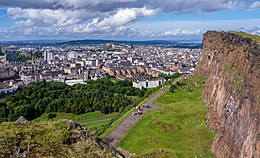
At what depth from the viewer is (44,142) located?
10.8 meters

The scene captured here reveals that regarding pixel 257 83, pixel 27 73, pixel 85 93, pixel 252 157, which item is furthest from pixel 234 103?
pixel 27 73

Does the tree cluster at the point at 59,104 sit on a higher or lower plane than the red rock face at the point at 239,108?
lower

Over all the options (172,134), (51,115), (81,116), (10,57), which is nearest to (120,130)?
(172,134)

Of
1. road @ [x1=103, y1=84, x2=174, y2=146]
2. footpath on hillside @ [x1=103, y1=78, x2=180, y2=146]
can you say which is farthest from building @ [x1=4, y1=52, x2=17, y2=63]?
road @ [x1=103, y1=84, x2=174, y2=146]

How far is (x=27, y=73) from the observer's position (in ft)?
385

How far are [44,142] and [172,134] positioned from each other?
2423 centimetres

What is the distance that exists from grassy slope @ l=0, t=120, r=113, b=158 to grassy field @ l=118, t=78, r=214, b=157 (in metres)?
16.1

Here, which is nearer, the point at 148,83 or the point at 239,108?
the point at 239,108

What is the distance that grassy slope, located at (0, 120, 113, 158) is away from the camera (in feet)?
33.2

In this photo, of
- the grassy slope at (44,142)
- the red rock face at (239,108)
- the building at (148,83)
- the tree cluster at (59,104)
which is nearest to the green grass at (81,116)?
the tree cluster at (59,104)

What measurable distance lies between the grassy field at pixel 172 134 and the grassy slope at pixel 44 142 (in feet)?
52.8

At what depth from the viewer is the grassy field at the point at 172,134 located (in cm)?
2815

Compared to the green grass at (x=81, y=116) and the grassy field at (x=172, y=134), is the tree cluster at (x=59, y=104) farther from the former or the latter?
the grassy field at (x=172, y=134)

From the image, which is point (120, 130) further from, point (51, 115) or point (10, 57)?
point (10, 57)
